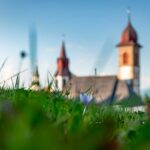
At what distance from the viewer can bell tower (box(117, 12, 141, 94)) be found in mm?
93500

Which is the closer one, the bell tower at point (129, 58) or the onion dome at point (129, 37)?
the onion dome at point (129, 37)

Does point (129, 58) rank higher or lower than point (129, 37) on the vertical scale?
lower

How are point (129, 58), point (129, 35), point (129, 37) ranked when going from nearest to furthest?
1. point (129, 35)
2. point (129, 37)
3. point (129, 58)

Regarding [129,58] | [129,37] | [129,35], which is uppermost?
[129,35]

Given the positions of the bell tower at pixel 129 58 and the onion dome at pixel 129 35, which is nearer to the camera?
the onion dome at pixel 129 35

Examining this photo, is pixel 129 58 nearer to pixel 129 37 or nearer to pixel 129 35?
pixel 129 37

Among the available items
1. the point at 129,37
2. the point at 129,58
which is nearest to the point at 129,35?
the point at 129,37

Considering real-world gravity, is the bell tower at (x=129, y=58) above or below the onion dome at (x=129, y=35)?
below

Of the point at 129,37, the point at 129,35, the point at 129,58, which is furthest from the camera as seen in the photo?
the point at 129,58

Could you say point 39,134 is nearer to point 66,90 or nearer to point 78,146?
point 78,146

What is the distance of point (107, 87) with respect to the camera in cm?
8000

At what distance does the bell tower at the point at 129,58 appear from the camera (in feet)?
307

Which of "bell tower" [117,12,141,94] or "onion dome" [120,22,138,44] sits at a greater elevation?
"onion dome" [120,22,138,44]

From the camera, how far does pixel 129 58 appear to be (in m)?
95.3
